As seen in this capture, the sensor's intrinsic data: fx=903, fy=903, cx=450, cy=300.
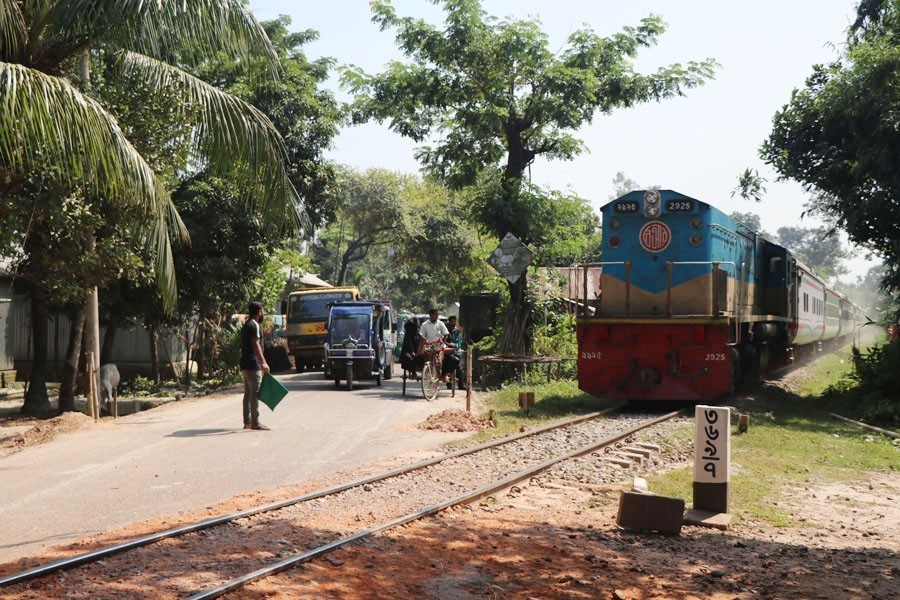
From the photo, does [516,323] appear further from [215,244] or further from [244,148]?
[244,148]

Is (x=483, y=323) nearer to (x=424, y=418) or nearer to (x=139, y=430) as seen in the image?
(x=424, y=418)

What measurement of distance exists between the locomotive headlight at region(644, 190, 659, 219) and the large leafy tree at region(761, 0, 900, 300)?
4679 mm

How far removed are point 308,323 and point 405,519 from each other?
2353 centimetres

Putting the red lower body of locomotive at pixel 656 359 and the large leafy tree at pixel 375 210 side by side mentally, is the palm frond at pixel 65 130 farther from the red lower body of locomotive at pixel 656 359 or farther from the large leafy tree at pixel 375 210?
the large leafy tree at pixel 375 210

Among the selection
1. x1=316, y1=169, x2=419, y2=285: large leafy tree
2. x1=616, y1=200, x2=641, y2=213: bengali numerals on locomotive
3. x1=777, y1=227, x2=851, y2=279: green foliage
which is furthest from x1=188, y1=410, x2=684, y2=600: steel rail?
x1=777, y1=227, x2=851, y2=279: green foliage

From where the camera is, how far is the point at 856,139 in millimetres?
18641

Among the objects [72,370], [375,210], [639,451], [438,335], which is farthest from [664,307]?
[375,210]

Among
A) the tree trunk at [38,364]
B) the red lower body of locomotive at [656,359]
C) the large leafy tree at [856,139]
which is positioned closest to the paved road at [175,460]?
the tree trunk at [38,364]

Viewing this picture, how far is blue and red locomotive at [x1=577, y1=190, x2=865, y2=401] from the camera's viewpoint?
1639cm

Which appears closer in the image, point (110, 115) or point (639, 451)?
point (110, 115)

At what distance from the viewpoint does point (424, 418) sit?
15.6 m

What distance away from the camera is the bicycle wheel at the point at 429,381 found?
729 inches

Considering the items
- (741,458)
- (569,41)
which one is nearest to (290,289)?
(569,41)

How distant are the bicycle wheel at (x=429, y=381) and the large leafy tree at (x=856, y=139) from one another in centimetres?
940
